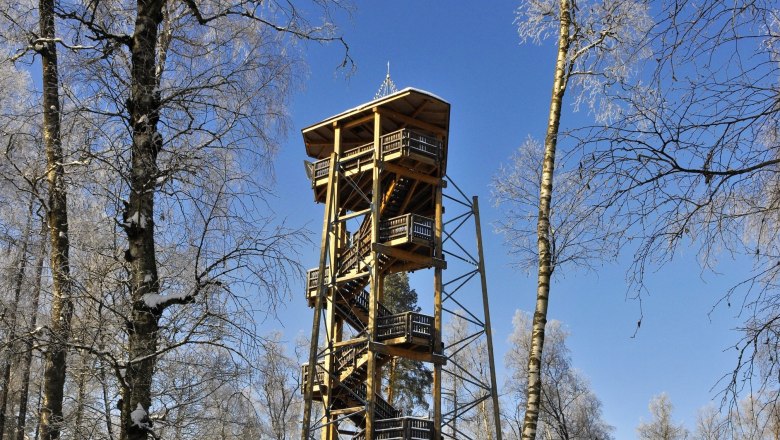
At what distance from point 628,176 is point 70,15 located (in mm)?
4566

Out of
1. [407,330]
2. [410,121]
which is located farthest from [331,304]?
[410,121]

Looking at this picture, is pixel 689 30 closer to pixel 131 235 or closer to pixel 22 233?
pixel 131 235

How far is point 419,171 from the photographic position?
77.4 feet

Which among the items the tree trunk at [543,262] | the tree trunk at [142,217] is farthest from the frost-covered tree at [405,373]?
the tree trunk at [142,217]

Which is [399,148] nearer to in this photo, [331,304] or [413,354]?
[331,304]

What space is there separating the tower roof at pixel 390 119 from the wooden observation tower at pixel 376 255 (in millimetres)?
36

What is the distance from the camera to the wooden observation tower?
21.3 m

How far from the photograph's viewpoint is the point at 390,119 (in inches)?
950

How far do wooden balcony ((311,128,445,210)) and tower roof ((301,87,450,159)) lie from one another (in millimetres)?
895

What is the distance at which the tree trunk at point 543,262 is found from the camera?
989cm

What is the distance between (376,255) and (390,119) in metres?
4.86

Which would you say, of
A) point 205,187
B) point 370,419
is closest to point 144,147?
point 205,187

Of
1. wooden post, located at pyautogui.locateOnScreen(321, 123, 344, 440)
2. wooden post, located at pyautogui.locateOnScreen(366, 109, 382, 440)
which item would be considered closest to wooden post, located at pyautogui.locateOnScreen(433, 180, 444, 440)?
wooden post, located at pyautogui.locateOnScreen(366, 109, 382, 440)

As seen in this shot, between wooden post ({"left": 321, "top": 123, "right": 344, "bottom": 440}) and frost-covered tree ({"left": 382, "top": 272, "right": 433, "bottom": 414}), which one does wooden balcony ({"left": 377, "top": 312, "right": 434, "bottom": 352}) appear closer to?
wooden post ({"left": 321, "top": 123, "right": 344, "bottom": 440})
